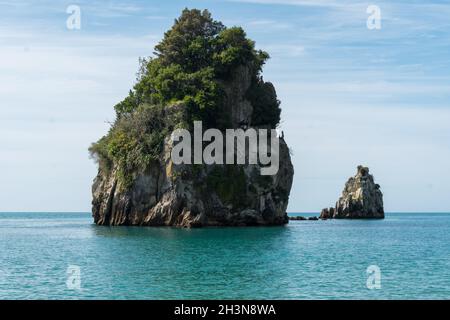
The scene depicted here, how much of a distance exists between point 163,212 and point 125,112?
16.0 m

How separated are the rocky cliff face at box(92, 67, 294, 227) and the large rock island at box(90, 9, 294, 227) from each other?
11 centimetres

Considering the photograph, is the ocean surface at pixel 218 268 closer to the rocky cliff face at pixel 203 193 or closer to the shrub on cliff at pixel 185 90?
the rocky cliff face at pixel 203 193

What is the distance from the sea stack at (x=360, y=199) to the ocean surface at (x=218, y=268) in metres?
65.5

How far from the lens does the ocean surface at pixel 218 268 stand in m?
27.7

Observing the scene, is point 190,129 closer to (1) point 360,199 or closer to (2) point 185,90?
(2) point 185,90

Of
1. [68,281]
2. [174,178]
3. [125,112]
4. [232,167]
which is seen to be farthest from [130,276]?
[125,112]

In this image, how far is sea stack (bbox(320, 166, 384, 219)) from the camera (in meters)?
121

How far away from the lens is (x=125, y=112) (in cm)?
7694

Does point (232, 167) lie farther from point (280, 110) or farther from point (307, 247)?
point (307, 247)

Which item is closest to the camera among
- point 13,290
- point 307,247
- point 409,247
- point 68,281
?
point 13,290

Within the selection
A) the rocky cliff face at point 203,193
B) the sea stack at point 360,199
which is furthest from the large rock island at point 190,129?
the sea stack at point 360,199

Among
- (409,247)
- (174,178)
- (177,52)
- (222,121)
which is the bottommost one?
(409,247)

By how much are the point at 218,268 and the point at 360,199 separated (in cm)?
9148
